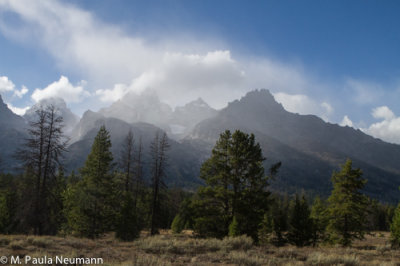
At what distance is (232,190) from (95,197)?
13.0m

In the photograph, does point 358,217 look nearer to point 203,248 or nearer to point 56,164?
point 203,248

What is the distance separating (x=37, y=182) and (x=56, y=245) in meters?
10.2

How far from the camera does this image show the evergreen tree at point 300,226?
28.8 meters

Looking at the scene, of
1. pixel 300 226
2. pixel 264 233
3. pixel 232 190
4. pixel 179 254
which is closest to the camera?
pixel 179 254

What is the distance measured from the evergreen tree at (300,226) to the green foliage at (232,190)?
9.84m

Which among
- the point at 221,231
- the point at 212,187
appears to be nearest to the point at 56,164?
the point at 212,187

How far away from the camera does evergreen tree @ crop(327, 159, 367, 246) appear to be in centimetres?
2555

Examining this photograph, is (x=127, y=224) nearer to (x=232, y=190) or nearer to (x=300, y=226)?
(x=232, y=190)

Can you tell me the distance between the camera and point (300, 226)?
95.2 ft

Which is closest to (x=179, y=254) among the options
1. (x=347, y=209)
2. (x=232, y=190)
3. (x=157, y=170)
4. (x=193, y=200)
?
(x=232, y=190)

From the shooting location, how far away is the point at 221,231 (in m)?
22.0

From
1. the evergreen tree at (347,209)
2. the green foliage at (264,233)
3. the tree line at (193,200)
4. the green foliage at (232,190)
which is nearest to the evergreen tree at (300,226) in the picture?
the tree line at (193,200)

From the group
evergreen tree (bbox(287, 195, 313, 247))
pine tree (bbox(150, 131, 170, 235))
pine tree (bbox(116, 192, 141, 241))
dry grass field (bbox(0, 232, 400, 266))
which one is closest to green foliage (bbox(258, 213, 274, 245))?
evergreen tree (bbox(287, 195, 313, 247))

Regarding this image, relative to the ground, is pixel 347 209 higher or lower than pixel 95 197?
higher
